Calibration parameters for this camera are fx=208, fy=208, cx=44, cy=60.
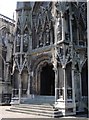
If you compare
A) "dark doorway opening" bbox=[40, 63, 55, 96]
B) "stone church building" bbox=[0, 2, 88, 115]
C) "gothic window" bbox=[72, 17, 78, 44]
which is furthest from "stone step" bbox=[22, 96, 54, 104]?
"gothic window" bbox=[72, 17, 78, 44]

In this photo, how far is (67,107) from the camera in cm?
1223

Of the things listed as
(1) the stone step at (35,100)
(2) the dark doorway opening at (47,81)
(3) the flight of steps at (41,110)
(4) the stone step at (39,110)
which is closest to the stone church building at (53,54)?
(2) the dark doorway opening at (47,81)

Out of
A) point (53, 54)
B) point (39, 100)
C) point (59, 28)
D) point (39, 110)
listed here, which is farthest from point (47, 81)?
point (59, 28)

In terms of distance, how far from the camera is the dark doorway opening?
16.1 m

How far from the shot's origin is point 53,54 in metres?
14.3

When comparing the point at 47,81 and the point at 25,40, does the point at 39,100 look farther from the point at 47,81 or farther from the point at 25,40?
the point at 25,40

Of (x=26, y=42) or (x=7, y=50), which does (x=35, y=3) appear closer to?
(x=26, y=42)

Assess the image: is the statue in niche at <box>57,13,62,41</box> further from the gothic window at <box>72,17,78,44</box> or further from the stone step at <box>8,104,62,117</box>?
the stone step at <box>8,104,62,117</box>

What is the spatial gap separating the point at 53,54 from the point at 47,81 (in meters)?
3.11

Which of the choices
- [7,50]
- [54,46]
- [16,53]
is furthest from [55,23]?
[7,50]

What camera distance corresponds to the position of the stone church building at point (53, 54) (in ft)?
42.5

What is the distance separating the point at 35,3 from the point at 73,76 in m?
7.56

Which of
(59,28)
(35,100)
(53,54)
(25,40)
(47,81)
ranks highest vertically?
(59,28)

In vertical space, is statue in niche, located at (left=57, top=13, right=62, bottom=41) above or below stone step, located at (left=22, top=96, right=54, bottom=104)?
above
